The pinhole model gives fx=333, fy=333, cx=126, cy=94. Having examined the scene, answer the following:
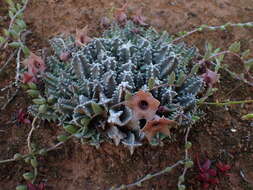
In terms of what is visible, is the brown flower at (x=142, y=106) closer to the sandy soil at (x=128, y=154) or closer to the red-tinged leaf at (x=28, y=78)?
the sandy soil at (x=128, y=154)

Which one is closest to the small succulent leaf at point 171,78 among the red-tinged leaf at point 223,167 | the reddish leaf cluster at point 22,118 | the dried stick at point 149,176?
the dried stick at point 149,176

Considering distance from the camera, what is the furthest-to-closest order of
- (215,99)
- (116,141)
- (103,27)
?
1. (103,27)
2. (215,99)
3. (116,141)

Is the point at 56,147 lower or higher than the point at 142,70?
lower

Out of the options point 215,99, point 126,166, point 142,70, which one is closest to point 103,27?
point 142,70

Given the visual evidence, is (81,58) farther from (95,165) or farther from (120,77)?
(95,165)

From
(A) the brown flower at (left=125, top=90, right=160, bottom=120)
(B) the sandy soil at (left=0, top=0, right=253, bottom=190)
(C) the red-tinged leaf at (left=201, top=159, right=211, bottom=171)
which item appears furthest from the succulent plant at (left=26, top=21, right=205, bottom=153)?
(C) the red-tinged leaf at (left=201, top=159, right=211, bottom=171)

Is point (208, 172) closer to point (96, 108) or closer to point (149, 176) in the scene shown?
point (149, 176)

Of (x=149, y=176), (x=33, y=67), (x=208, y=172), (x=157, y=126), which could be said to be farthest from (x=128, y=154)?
(x=33, y=67)
